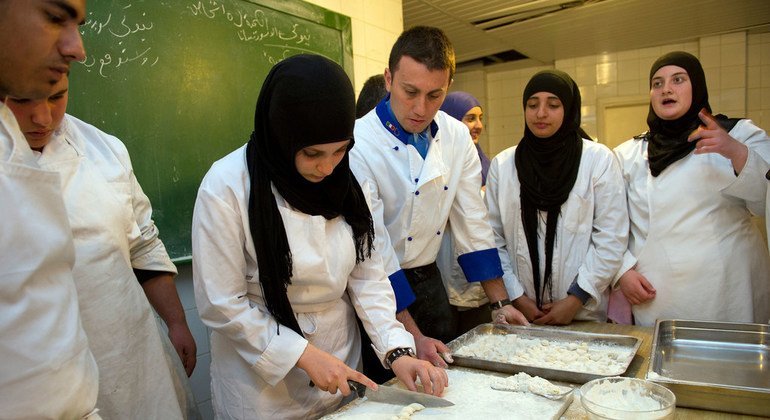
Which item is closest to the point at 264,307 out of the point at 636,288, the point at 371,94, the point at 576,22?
the point at 636,288

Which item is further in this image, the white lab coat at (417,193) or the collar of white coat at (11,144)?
the white lab coat at (417,193)

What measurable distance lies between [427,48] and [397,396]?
119cm

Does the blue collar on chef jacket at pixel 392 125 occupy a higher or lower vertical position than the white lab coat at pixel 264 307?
higher

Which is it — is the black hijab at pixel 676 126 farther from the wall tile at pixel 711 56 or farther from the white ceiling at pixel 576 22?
the wall tile at pixel 711 56

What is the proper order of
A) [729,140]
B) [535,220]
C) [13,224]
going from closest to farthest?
[13,224] < [729,140] < [535,220]

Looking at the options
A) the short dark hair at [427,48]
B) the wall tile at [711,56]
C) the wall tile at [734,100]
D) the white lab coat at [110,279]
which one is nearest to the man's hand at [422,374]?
the white lab coat at [110,279]

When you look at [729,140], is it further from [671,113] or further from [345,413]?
[345,413]

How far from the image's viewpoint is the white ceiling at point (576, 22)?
456 cm

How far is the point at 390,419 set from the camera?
3.90 feet

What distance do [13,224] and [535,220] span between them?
190 centimetres

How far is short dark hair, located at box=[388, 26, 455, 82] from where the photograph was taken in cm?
181

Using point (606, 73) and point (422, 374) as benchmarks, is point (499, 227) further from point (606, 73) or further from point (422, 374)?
point (606, 73)

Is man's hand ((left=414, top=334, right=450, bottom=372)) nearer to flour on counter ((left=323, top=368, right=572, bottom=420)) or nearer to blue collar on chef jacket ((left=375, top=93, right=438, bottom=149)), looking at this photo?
flour on counter ((left=323, top=368, right=572, bottom=420))

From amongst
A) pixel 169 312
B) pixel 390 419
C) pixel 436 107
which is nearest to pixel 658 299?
pixel 436 107
